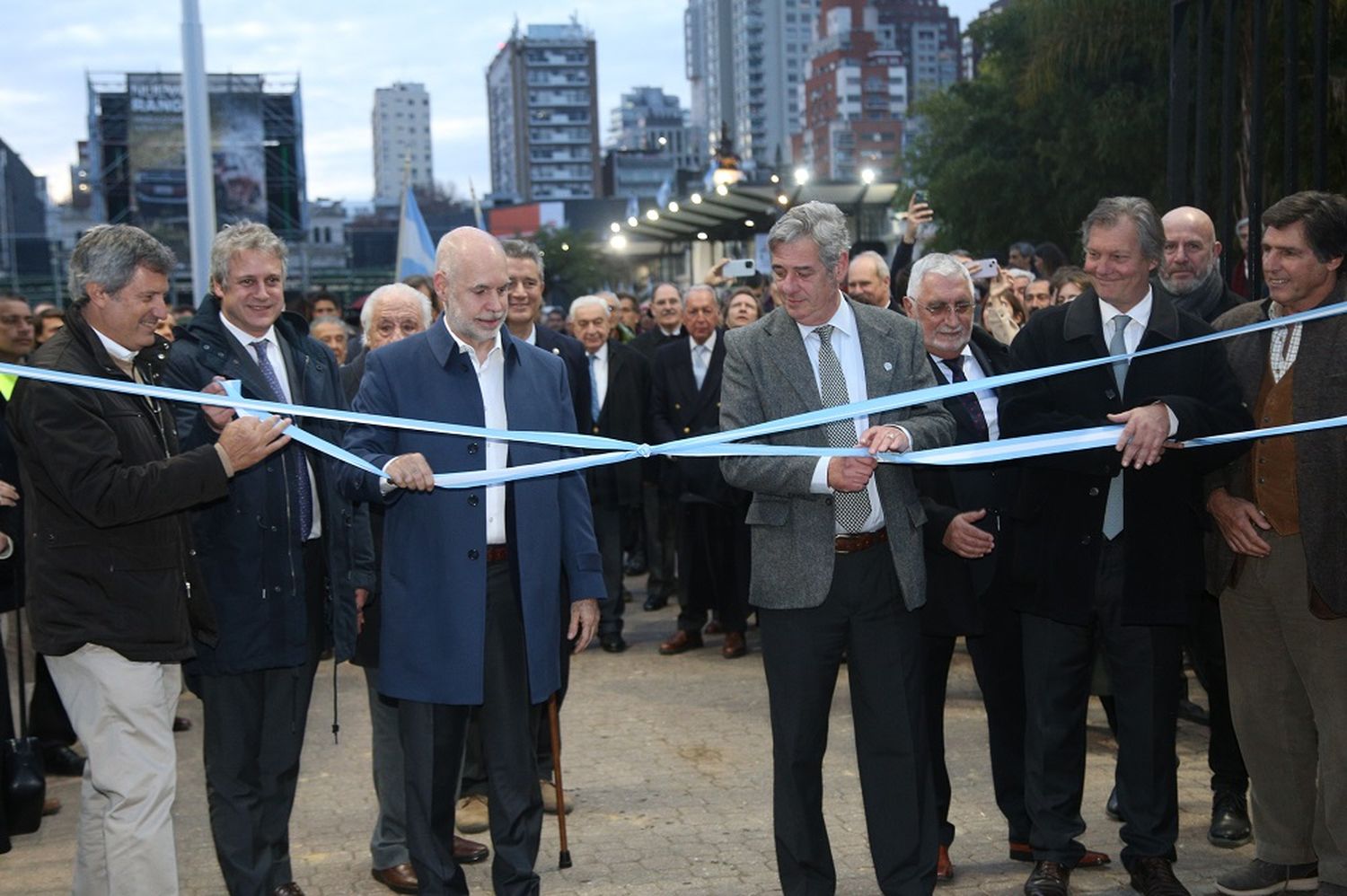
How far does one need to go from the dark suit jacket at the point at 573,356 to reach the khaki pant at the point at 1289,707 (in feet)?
13.0

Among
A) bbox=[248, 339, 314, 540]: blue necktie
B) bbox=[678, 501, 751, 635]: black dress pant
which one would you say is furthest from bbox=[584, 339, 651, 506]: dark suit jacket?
bbox=[248, 339, 314, 540]: blue necktie

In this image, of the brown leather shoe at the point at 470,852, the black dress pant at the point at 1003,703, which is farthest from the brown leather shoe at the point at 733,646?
the black dress pant at the point at 1003,703

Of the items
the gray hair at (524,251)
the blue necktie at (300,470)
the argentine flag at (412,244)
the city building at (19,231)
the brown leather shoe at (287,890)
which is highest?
the city building at (19,231)

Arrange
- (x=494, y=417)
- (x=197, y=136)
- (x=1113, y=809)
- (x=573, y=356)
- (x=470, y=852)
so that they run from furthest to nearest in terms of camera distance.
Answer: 1. (x=197, y=136)
2. (x=573, y=356)
3. (x=1113, y=809)
4. (x=470, y=852)
5. (x=494, y=417)

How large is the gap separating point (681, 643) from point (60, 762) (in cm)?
421

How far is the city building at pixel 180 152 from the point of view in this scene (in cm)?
7425

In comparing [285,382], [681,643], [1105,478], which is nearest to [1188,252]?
[1105,478]

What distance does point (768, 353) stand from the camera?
5.32m

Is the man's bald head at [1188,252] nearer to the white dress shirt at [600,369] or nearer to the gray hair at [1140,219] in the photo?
the gray hair at [1140,219]

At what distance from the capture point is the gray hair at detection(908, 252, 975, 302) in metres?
5.99

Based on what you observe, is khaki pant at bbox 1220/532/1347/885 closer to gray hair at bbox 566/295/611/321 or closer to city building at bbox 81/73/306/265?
gray hair at bbox 566/295/611/321

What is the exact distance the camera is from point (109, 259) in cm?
492

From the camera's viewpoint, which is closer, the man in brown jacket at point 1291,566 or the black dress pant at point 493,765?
the black dress pant at point 493,765

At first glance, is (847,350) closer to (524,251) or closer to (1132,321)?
(1132,321)
